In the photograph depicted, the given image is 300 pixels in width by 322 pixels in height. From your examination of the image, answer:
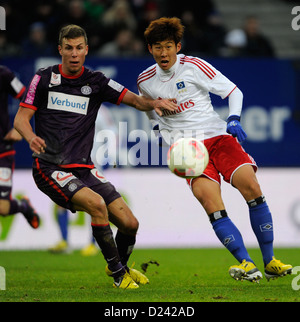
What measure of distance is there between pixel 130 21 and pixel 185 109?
25.0 feet

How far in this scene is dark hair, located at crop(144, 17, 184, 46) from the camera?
273 inches

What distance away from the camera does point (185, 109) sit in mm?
7156

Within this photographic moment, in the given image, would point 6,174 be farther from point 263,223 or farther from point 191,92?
point 263,223

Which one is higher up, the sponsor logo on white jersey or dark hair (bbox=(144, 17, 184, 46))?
dark hair (bbox=(144, 17, 184, 46))

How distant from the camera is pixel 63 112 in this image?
7.01m

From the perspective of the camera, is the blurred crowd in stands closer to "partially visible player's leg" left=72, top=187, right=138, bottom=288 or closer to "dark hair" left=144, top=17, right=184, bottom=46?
"dark hair" left=144, top=17, right=184, bottom=46

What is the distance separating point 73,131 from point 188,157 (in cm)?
120

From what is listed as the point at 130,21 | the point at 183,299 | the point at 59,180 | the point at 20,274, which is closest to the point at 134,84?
the point at 130,21

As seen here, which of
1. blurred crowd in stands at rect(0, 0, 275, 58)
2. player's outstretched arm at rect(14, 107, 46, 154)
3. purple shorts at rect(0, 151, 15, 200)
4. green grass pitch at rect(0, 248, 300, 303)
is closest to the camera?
green grass pitch at rect(0, 248, 300, 303)

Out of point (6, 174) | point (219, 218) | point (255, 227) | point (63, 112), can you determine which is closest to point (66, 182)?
point (63, 112)

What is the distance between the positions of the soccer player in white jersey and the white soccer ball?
0.29 metres

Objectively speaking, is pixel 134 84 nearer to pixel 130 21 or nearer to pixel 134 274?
pixel 130 21

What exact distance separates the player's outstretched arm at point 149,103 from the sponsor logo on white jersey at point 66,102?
46 centimetres

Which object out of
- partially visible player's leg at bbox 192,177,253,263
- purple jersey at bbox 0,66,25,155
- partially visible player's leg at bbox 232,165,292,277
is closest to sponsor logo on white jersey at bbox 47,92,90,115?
partially visible player's leg at bbox 192,177,253,263
